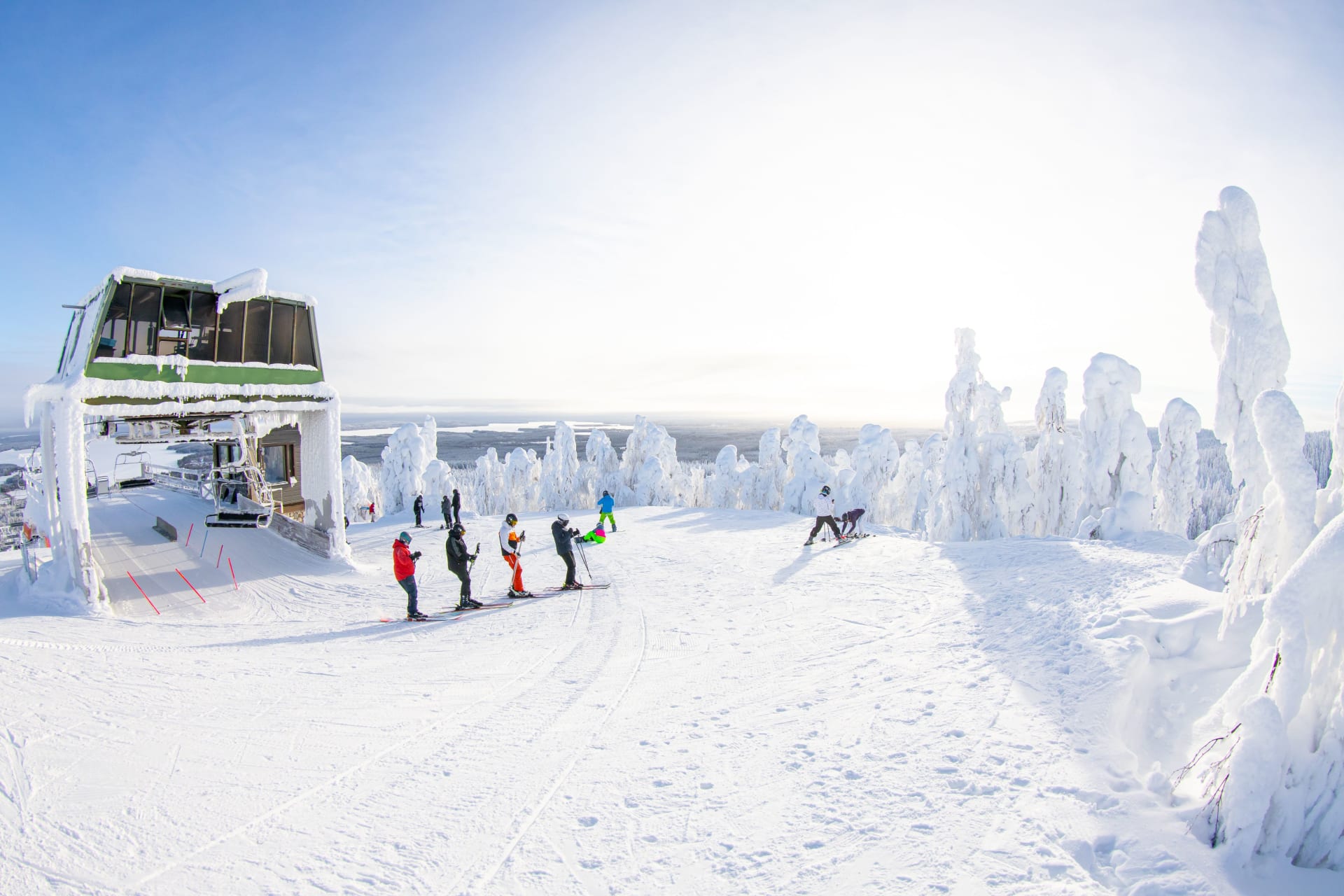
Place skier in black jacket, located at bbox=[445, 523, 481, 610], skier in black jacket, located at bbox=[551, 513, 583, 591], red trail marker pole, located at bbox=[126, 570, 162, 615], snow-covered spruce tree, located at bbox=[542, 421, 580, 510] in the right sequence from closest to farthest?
skier in black jacket, located at bbox=[445, 523, 481, 610] → red trail marker pole, located at bbox=[126, 570, 162, 615] → skier in black jacket, located at bbox=[551, 513, 583, 591] → snow-covered spruce tree, located at bbox=[542, 421, 580, 510]

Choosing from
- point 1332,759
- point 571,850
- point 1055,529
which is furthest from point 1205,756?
point 1055,529

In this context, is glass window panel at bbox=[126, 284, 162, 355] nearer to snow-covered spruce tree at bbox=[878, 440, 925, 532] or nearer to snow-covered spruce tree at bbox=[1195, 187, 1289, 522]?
snow-covered spruce tree at bbox=[1195, 187, 1289, 522]

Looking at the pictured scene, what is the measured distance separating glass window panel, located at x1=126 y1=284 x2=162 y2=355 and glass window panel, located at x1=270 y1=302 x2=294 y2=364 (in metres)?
2.02

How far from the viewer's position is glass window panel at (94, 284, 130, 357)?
10.5 meters

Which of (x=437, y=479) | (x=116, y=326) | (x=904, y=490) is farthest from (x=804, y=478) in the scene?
(x=437, y=479)

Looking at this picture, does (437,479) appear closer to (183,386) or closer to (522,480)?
(522,480)

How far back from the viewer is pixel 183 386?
1134 cm

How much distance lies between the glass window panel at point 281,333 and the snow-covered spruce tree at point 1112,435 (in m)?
26.1

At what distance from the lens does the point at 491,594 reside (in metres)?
10.5

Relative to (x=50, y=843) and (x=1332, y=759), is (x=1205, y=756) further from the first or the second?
(x=50, y=843)

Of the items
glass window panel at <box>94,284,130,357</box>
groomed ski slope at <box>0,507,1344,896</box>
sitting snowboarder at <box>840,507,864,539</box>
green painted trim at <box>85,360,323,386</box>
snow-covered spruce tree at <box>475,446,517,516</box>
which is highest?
glass window panel at <box>94,284,130,357</box>

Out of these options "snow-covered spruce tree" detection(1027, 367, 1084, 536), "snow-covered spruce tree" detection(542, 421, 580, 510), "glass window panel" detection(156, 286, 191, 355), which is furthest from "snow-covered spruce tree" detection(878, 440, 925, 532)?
"glass window panel" detection(156, 286, 191, 355)

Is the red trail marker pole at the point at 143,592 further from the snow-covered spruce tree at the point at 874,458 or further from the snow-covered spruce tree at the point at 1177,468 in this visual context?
the snow-covered spruce tree at the point at 1177,468

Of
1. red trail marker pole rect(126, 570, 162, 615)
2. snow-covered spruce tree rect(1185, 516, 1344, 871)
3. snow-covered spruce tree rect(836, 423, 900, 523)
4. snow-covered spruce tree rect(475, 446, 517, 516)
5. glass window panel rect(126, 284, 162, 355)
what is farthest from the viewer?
snow-covered spruce tree rect(475, 446, 517, 516)
